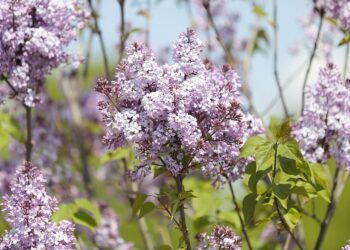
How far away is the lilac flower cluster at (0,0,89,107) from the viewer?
4698mm

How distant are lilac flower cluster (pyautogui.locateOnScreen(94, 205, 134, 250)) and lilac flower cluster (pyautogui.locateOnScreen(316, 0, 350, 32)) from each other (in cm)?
286

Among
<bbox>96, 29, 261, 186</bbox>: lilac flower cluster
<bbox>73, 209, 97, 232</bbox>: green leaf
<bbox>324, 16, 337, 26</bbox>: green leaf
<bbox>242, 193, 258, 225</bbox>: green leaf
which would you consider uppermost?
<bbox>324, 16, 337, 26</bbox>: green leaf

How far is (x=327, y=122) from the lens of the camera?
15.4 feet

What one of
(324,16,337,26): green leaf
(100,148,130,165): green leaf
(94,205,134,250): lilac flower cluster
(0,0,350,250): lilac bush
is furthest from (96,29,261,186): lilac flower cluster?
(94,205,134,250): lilac flower cluster

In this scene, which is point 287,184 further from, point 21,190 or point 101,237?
point 101,237

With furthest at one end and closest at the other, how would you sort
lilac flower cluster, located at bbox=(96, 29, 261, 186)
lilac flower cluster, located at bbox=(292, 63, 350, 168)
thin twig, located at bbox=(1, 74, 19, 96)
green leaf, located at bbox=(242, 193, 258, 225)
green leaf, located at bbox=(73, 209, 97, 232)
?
1. green leaf, located at bbox=(73, 209, 97, 232)
2. thin twig, located at bbox=(1, 74, 19, 96)
3. lilac flower cluster, located at bbox=(292, 63, 350, 168)
4. green leaf, located at bbox=(242, 193, 258, 225)
5. lilac flower cluster, located at bbox=(96, 29, 261, 186)

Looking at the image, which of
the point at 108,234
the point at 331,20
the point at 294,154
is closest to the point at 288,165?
the point at 294,154

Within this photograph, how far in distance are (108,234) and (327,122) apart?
10.4ft

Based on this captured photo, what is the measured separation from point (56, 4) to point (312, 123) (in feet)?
6.30

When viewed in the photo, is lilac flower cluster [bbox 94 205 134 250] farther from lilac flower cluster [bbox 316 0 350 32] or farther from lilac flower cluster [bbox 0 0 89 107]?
lilac flower cluster [bbox 316 0 350 32]

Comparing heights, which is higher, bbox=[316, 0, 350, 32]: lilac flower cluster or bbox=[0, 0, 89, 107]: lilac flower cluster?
bbox=[316, 0, 350, 32]: lilac flower cluster

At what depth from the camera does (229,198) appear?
22.4 feet

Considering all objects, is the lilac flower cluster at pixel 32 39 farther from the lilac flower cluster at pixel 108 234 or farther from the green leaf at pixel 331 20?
the lilac flower cluster at pixel 108 234

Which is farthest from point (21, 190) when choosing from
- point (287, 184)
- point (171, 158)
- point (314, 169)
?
point (314, 169)
